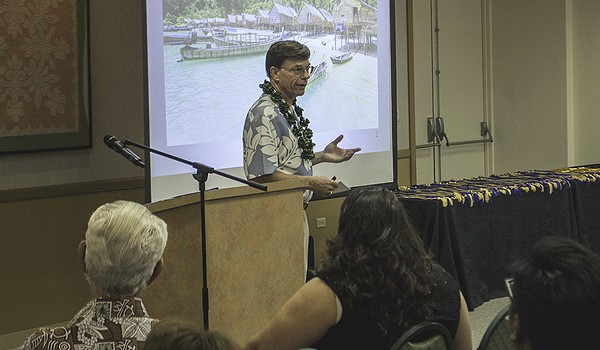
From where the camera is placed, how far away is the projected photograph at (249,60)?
4.45m

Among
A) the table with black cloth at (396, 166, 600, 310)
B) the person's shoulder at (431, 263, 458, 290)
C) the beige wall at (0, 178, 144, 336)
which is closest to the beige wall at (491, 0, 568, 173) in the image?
the table with black cloth at (396, 166, 600, 310)

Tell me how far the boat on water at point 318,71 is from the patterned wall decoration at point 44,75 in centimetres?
149

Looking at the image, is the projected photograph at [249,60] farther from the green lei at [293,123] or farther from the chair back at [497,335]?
the chair back at [497,335]

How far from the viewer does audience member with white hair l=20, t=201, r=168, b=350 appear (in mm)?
1822

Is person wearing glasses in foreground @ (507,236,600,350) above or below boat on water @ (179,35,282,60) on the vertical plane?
below

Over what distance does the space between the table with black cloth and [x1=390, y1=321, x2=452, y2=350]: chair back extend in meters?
2.37

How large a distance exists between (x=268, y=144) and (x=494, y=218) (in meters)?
1.62

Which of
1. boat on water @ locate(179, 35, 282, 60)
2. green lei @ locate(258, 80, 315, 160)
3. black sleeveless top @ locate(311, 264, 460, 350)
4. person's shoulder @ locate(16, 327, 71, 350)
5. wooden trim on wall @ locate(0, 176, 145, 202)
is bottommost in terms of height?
black sleeveless top @ locate(311, 264, 460, 350)

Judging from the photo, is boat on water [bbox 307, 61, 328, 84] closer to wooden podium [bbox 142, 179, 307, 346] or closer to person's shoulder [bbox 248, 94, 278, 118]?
person's shoulder [bbox 248, 94, 278, 118]

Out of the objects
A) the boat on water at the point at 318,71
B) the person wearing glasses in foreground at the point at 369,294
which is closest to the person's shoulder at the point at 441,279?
the person wearing glasses in foreground at the point at 369,294

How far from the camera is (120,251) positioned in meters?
1.94

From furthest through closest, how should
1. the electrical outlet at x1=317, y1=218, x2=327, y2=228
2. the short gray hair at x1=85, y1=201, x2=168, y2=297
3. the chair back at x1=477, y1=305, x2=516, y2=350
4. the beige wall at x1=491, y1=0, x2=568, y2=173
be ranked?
the beige wall at x1=491, y1=0, x2=568, y2=173, the electrical outlet at x1=317, y1=218, x2=327, y2=228, the chair back at x1=477, y1=305, x2=516, y2=350, the short gray hair at x1=85, y1=201, x2=168, y2=297

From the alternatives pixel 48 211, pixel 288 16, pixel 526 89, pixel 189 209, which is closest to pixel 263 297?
pixel 189 209

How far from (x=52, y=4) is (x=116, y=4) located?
0.38 metres
